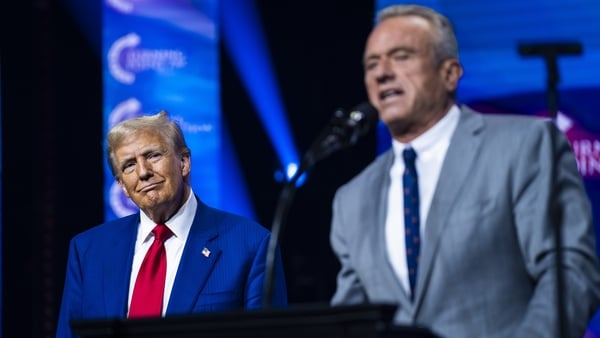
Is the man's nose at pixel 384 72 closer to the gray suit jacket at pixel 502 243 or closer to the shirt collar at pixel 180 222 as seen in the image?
the gray suit jacket at pixel 502 243

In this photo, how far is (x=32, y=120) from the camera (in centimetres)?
802

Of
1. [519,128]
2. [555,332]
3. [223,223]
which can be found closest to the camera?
[555,332]

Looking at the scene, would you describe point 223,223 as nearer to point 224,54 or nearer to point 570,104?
point 570,104

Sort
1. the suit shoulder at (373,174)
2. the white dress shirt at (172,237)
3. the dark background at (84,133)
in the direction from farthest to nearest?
the dark background at (84,133) < the white dress shirt at (172,237) < the suit shoulder at (373,174)

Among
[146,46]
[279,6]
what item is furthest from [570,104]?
[146,46]

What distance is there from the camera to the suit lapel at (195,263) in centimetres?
410

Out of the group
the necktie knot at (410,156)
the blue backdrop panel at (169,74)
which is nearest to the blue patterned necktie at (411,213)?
the necktie knot at (410,156)

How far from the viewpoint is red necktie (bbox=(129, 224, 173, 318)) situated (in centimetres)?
410

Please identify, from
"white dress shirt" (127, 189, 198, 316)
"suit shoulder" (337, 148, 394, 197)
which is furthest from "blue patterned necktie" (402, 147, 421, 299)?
"white dress shirt" (127, 189, 198, 316)

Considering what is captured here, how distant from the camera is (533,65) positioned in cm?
679

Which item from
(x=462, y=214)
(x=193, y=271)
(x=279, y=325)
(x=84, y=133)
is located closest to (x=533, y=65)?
(x=84, y=133)

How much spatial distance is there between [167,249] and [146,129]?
0.41m

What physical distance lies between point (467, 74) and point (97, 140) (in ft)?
8.47

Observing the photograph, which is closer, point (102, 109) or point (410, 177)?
point (410, 177)
